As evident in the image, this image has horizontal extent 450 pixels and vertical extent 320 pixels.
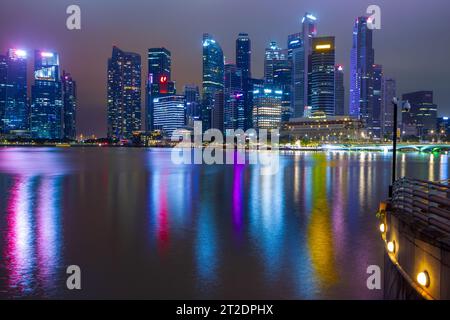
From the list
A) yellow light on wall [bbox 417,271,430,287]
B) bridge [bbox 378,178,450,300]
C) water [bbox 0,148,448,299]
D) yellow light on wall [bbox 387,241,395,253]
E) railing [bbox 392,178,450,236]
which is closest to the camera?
bridge [bbox 378,178,450,300]

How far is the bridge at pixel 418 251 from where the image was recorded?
7991 mm

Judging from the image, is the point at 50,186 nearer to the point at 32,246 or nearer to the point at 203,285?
the point at 32,246

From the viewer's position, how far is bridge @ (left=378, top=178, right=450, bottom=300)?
7.99m

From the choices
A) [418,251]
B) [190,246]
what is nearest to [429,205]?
[418,251]

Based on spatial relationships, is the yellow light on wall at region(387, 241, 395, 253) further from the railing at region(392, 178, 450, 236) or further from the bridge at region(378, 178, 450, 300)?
the railing at region(392, 178, 450, 236)

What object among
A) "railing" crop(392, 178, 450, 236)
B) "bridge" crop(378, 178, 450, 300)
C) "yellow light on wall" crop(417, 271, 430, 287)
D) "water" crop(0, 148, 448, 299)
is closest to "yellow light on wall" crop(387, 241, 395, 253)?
"bridge" crop(378, 178, 450, 300)

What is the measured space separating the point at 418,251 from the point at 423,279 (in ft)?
2.28

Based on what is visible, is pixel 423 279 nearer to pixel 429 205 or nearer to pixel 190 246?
pixel 429 205

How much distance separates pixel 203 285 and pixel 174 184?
32387 mm

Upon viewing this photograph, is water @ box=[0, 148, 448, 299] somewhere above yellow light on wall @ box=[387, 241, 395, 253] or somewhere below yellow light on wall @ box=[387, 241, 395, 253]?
below

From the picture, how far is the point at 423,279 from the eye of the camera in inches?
334

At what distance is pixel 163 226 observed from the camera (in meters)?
22.0

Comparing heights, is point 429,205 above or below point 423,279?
above

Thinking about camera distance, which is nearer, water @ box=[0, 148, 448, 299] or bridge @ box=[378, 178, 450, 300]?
bridge @ box=[378, 178, 450, 300]
